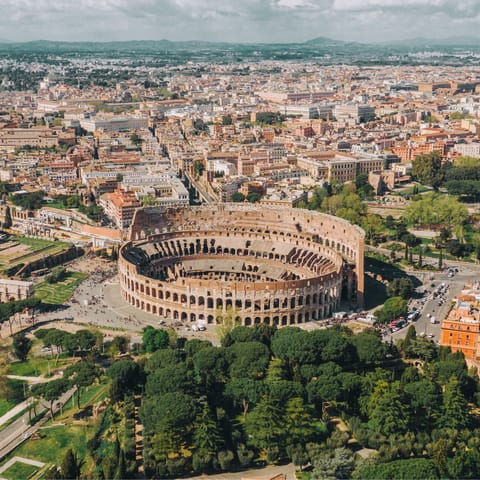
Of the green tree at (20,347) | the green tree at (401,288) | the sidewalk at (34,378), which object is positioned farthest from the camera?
the green tree at (401,288)

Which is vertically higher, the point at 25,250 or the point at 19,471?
the point at 25,250

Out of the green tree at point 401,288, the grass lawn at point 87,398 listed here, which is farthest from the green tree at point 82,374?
the green tree at point 401,288

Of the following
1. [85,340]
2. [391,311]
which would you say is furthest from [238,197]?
[85,340]

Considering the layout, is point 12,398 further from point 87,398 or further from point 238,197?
point 238,197

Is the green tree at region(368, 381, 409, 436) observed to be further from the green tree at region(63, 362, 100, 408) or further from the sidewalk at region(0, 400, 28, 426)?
the sidewalk at region(0, 400, 28, 426)

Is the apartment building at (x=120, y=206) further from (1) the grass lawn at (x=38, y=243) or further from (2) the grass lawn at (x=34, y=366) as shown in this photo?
(2) the grass lawn at (x=34, y=366)

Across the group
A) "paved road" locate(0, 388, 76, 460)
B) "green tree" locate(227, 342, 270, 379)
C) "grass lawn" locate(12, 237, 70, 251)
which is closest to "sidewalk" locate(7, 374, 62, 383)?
"paved road" locate(0, 388, 76, 460)

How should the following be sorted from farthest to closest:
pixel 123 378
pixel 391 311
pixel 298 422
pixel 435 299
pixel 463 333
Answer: pixel 435 299 → pixel 391 311 → pixel 463 333 → pixel 123 378 → pixel 298 422
